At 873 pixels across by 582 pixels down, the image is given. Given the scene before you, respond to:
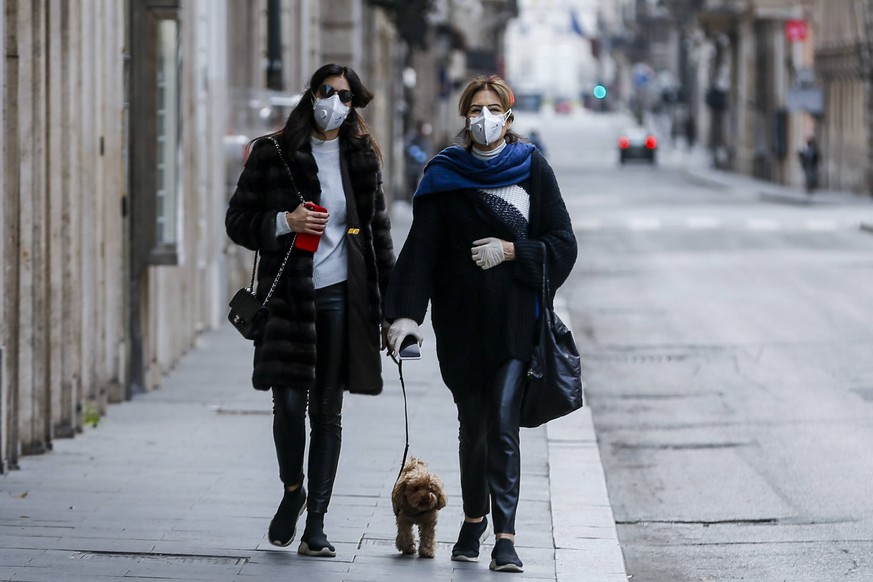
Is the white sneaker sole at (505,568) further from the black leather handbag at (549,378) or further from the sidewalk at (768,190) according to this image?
the sidewalk at (768,190)

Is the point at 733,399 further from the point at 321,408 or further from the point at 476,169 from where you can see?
the point at 476,169

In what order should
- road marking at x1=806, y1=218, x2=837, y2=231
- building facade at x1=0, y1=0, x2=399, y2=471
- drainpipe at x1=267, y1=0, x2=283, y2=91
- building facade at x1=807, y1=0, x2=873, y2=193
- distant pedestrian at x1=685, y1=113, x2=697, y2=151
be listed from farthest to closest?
distant pedestrian at x1=685, y1=113, x2=697, y2=151 → building facade at x1=807, y1=0, x2=873, y2=193 → road marking at x1=806, y1=218, x2=837, y2=231 → drainpipe at x1=267, y1=0, x2=283, y2=91 → building facade at x1=0, y1=0, x2=399, y2=471

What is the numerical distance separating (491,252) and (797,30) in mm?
47282

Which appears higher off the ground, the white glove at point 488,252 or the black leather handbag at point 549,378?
the white glove at point 488,252

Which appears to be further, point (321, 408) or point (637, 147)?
point (637, 147)

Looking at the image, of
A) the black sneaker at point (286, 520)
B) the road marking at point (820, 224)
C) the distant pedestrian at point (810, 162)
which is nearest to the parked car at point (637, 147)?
the distant pedestrian at point (810, 162)

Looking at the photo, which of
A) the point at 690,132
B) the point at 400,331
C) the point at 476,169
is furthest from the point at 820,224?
the point at 690,132

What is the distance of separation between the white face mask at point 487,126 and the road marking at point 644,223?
1092 inches

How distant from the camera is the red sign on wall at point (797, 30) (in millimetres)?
52562

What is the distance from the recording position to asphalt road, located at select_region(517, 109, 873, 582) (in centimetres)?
815

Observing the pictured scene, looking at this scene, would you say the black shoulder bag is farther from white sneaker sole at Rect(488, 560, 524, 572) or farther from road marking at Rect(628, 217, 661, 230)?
road marking at Rect(628, 217, 661, 230)

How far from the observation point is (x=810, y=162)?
46.9 metres

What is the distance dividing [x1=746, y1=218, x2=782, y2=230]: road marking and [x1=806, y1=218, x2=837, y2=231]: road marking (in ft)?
1.96

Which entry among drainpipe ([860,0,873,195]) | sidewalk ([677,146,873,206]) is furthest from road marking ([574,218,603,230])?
drainpipe ([860,0,873,195])
